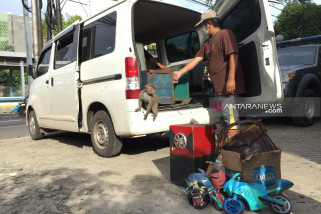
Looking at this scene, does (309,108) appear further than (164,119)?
Yes

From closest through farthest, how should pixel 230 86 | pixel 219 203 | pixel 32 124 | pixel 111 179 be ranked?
pixel 219 203, pixel 230 86, pixel 111 179, pixel 32 124

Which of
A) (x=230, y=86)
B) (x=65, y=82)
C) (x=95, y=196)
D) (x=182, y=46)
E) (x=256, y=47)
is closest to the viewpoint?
(x=95, y=196)

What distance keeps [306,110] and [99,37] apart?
4.46m

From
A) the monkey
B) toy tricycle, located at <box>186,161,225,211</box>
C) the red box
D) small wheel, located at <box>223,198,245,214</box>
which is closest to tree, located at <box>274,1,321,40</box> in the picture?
the monkey

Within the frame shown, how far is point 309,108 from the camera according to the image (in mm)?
5688

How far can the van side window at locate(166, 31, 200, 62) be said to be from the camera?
16.4ft

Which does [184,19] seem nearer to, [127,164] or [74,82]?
[74,82]

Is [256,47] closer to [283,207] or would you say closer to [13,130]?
[283,207]

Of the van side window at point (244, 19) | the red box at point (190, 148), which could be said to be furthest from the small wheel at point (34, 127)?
the van side window at point (244, 19)

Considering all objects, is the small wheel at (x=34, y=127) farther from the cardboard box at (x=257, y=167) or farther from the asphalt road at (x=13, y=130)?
the cardboard box at (x=257, y=167)

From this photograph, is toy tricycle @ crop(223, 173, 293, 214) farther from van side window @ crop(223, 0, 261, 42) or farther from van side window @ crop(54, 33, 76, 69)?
van side window @ crop(54, 33, 76, 69)

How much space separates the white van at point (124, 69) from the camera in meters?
3.23

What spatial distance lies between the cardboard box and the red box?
34 centimetres

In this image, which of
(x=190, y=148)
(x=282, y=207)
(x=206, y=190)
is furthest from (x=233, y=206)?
(x=190, y=148)
